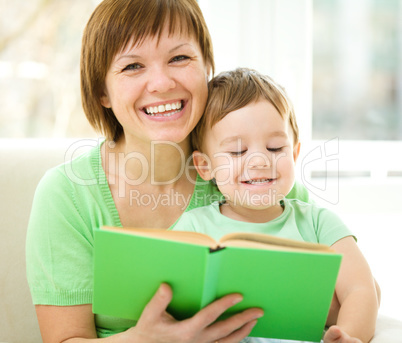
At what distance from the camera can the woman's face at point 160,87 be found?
4.80 ft

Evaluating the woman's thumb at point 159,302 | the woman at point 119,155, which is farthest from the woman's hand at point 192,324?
the woman at point 119,155

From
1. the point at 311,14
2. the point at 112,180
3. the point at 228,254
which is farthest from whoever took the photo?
the point at 311,14

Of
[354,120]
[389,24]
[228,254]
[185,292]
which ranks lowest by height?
[185,292]

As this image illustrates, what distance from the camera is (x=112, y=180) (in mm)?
1616

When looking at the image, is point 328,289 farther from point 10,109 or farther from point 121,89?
point 10,109

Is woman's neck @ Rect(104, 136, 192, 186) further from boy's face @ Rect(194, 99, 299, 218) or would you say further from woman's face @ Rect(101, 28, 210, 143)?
boy's face @ Rect(194, 99, 299, 218)

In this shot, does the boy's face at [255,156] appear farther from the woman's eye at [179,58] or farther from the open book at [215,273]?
the open book at [215,273]

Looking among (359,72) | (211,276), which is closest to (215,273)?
(211,276)

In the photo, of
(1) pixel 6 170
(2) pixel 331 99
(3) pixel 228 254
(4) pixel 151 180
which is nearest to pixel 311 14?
(2) pixel 331 99

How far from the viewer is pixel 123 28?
4.75ft

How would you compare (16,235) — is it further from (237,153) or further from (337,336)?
(337,336)

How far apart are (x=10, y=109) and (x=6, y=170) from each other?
49.9 inches

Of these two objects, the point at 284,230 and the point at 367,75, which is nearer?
the point at 284,230

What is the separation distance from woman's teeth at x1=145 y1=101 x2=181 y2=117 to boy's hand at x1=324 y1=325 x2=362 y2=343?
2.51 ft
